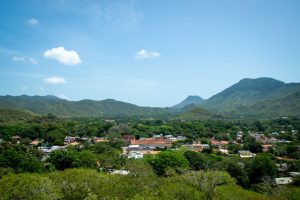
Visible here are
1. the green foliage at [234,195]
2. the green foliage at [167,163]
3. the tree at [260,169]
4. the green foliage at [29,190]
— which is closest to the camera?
the green foliage at [29,190]

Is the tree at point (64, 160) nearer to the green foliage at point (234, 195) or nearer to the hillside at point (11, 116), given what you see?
the green foliage at point (234, 195)

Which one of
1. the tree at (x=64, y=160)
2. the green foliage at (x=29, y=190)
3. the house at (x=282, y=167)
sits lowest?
the house at (x=282, y=167)

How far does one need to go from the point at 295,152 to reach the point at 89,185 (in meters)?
44.1

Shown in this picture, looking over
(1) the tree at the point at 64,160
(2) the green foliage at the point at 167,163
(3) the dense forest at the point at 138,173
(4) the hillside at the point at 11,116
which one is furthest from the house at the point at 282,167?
(4) the hillside at the point at 11,116

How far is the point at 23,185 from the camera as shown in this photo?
60.6ft

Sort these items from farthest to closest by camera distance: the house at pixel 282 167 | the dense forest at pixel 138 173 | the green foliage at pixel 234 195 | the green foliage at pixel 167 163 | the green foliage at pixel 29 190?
the house at pixel 282 167 < the green foliage at pixel 167 163 < the green foliage at pixel 234 195 < the dense forest at pixel 138 173 < the green foliage at pixel 29 190

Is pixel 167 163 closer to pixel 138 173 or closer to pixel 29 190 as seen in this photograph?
pixel 138 173

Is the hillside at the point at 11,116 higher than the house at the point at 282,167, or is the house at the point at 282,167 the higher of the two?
the hillside at the point at 11,116

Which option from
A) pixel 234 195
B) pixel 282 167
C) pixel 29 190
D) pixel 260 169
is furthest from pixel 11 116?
pixel 234 195

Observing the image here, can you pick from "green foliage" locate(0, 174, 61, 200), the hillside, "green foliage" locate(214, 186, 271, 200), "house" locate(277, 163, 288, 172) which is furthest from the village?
the hillside

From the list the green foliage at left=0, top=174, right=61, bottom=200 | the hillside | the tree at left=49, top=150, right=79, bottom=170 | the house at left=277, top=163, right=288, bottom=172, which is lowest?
the house at left=277, top=163, right=288, bottom=172

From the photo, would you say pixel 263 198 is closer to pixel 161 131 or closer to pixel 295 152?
pixel 295 152

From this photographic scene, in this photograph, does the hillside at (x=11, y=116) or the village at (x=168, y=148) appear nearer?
the village at (x=168, y=148)

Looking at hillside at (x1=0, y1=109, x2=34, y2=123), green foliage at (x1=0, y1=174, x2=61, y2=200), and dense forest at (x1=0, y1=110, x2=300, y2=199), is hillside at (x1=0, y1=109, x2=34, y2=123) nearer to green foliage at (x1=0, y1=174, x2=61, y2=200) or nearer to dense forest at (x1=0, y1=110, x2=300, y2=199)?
dense forest at (x1=0, y1=110, x2=300, y2=199)
